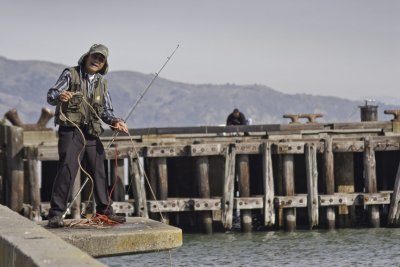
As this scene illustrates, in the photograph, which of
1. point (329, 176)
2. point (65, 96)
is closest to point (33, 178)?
point (329, 176)

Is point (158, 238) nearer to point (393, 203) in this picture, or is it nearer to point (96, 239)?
point (96, 239)

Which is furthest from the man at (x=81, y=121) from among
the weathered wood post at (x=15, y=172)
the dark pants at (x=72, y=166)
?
the weathered wood post at (x=15, y=172)

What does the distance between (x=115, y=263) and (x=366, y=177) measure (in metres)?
6.75

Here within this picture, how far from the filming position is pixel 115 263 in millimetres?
21234

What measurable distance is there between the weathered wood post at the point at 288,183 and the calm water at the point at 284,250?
31 centimetres

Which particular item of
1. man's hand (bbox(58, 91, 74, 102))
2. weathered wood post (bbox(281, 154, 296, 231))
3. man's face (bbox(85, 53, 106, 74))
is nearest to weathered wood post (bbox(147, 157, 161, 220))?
weathered wood post (bbox(281, 154, 296, 231))

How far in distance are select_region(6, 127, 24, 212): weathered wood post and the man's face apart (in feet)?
40.3

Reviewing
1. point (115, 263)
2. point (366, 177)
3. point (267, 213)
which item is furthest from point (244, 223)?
point (115, 263)

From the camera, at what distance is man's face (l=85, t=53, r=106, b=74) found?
11.9 meters

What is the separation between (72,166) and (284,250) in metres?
11.4

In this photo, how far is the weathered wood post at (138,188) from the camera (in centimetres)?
2405

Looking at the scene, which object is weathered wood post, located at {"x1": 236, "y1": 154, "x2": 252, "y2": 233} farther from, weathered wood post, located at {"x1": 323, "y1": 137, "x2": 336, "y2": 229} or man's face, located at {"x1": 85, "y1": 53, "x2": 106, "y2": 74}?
man's face, located at {"x1": 85, "y1": 53, "x2": 106, "y2": 74}

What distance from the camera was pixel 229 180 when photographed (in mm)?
24422

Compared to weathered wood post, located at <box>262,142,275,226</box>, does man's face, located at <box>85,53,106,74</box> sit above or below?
above
